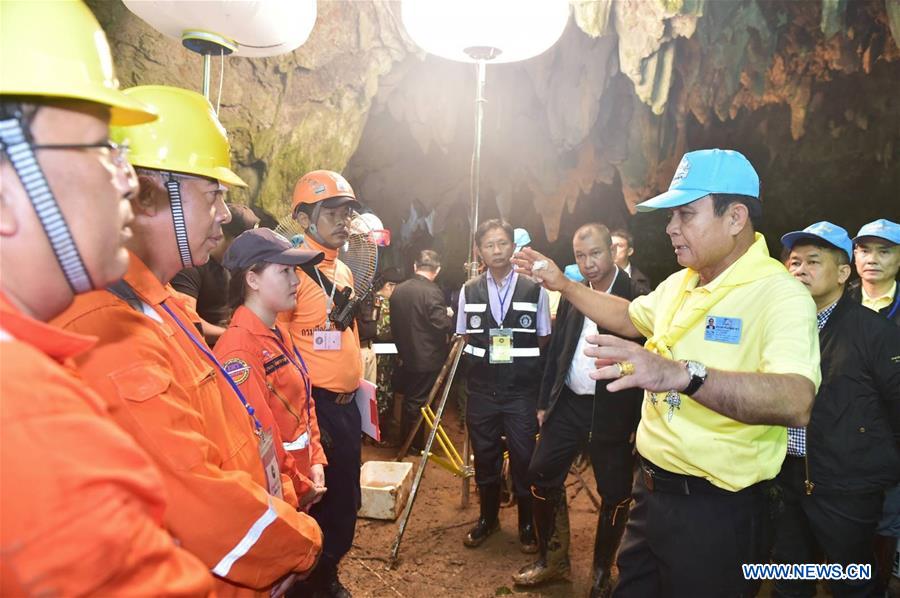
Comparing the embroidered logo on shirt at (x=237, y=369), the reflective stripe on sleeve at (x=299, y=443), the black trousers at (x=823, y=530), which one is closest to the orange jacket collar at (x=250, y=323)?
the embroidered logo on shirt at (x=237, y=369)

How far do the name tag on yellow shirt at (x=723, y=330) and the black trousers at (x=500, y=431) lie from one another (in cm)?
199

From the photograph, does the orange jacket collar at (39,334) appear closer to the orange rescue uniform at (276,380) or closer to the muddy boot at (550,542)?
the orange rescue uniform at (276,380)

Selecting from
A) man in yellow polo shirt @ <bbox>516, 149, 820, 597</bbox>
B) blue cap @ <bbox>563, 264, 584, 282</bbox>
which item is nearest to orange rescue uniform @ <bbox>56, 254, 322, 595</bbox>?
man in yellow polo shirt @ <bbox>516, 149, 820, 597</bbox>

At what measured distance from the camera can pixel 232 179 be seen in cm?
157

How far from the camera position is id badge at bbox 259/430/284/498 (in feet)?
5.11

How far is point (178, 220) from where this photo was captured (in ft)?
4.73

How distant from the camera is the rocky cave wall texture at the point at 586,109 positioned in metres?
5.47

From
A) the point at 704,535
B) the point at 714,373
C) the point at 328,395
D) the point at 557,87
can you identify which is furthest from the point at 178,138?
the point at 557,87

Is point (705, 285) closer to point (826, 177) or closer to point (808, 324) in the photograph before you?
point (808, 324)

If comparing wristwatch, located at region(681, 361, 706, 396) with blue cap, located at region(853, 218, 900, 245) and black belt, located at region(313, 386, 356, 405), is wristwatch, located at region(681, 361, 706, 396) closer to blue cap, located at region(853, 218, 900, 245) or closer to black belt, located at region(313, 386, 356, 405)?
black belt, located at region(313, 386, 356, 405)

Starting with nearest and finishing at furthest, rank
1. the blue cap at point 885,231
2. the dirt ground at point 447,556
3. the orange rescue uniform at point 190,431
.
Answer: the orange rescue uniform at point 190,431, the dirt ground at point 447,556, the blue cap at point 885,231

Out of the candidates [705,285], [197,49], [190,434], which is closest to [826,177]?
[705,285]

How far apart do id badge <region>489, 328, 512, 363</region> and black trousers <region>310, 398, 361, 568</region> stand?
49.7 inches

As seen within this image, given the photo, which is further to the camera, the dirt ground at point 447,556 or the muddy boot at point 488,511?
the muddy boot at point 488,511
